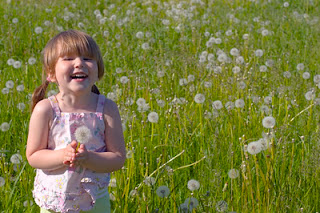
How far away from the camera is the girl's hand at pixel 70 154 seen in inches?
68.2

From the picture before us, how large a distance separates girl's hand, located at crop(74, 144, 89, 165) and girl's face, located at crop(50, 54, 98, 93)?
222 millimetres

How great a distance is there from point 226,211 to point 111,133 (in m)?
0.66

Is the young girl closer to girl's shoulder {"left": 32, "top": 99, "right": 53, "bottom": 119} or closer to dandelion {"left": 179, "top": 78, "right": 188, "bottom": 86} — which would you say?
girl's shoulder {"left": 32, "top": 99, "right": 53, "bottom": 119}

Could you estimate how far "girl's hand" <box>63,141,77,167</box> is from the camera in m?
1.73

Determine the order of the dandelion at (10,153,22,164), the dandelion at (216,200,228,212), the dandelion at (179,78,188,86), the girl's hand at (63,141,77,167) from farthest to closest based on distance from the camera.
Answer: the dandelion at (179,78,188,86) < the dandelion at (10,153,22,164) < the dandelion at (216,200,228,212) < the girl's hand at (63,141,77,167)

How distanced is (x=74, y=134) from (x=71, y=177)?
5.9 inches

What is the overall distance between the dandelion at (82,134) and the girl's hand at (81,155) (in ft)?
0.15

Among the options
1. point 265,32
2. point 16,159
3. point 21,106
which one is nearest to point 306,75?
point 265,32

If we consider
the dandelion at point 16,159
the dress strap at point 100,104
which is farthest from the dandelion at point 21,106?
the dress strap at point 100,104

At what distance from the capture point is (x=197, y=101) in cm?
330

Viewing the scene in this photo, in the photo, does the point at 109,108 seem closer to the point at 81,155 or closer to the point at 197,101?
the point at 81,155

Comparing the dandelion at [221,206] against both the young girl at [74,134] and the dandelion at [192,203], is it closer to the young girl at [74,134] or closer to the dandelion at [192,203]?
the dandelion at [192,203]

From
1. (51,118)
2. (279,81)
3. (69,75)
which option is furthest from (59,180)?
(279,81)

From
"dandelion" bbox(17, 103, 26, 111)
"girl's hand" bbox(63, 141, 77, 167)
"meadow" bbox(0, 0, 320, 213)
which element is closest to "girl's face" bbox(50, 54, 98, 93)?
"girl's hand" bbox(63, 141, 77, 167)
